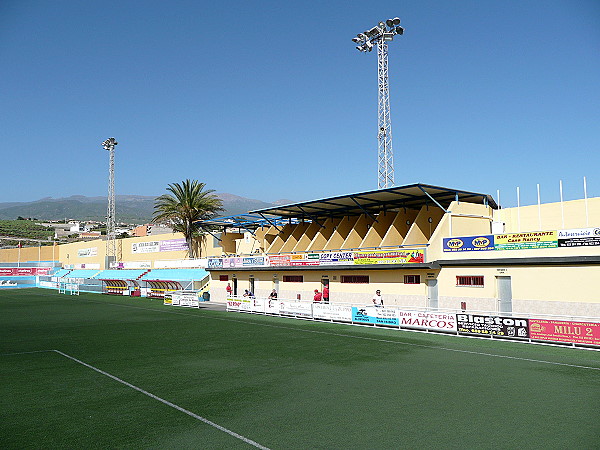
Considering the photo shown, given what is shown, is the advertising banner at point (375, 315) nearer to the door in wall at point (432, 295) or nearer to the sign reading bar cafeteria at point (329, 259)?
the door in wall at point (432, 295)

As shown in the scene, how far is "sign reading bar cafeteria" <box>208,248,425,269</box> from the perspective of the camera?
29.5 m

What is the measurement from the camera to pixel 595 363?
16234 millimetres

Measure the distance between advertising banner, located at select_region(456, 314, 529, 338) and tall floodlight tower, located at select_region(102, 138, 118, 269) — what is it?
54258 mm

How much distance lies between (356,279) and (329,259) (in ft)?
8.51

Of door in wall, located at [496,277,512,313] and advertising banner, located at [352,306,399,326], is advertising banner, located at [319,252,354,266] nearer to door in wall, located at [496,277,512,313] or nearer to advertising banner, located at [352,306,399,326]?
advertising banner, located at [352,306,399,326]

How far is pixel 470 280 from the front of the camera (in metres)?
26.5

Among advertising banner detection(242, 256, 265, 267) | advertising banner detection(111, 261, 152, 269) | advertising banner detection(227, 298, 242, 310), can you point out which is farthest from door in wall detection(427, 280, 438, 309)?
advertising banner detection(111, 261, 152, 269)

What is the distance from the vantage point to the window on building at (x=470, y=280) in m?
26.0

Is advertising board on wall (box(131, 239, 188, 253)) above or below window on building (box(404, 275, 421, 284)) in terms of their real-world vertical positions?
above

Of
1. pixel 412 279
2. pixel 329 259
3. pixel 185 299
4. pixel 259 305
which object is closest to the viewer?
pixel 412 279

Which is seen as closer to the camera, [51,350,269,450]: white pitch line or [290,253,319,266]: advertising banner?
[51,350,269,450]: white pitch line

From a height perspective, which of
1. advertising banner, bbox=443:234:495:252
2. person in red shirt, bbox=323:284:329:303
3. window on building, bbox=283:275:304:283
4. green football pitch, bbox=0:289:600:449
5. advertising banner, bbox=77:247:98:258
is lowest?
green football pitch, bbox=0:289:600:449

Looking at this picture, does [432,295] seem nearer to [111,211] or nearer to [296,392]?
[296,392]

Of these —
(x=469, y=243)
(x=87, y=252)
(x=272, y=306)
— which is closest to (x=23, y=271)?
(x=87, y=252)
